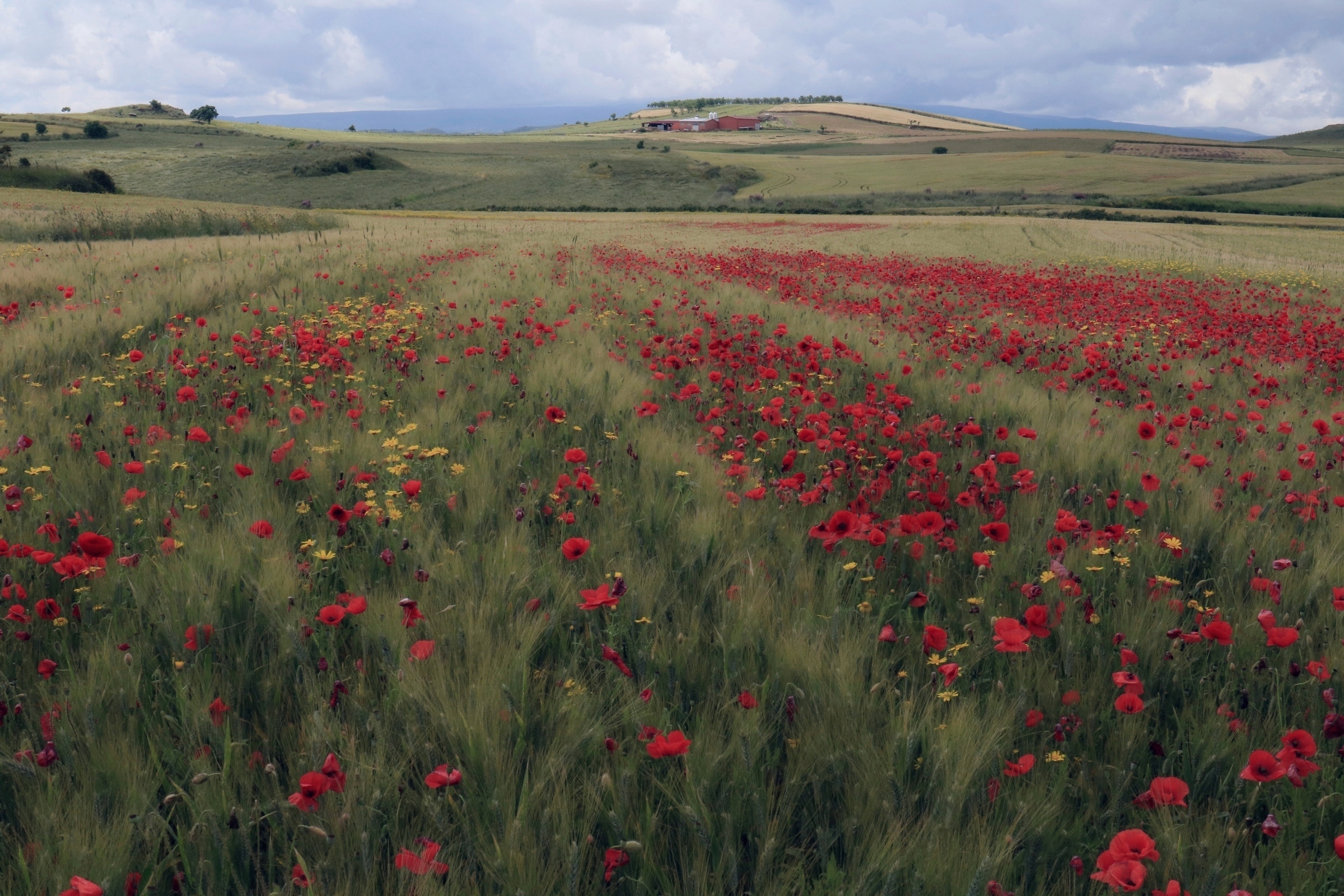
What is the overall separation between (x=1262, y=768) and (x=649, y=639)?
139 centimetres

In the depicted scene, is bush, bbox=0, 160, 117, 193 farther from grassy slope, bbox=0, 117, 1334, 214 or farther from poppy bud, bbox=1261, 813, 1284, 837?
poppy bud, bbox=1261, 813, 1284, 837

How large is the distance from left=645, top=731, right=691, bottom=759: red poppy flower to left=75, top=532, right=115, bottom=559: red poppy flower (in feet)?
5.10

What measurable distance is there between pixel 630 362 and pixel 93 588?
3870 millimetres

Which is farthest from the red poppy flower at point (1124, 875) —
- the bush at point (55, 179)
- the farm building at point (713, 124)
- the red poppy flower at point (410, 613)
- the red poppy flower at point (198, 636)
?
the farm building at point (713, 124)

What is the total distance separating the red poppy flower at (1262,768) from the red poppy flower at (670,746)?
1.12 metres

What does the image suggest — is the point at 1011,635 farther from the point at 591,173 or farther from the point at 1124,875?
the point at 591,173

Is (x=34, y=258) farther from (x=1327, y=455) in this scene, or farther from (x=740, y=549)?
(x=1327, y=455)

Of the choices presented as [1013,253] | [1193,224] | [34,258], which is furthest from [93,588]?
[1193,224]

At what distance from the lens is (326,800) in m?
1.42

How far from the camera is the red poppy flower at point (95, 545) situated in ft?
6.14

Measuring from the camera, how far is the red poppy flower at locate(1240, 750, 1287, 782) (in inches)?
56.5

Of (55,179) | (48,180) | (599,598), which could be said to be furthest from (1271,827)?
(55,179)

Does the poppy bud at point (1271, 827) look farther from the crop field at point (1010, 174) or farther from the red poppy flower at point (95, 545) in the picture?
the crop field at point (1010, 174)

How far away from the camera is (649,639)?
6.68 ft
